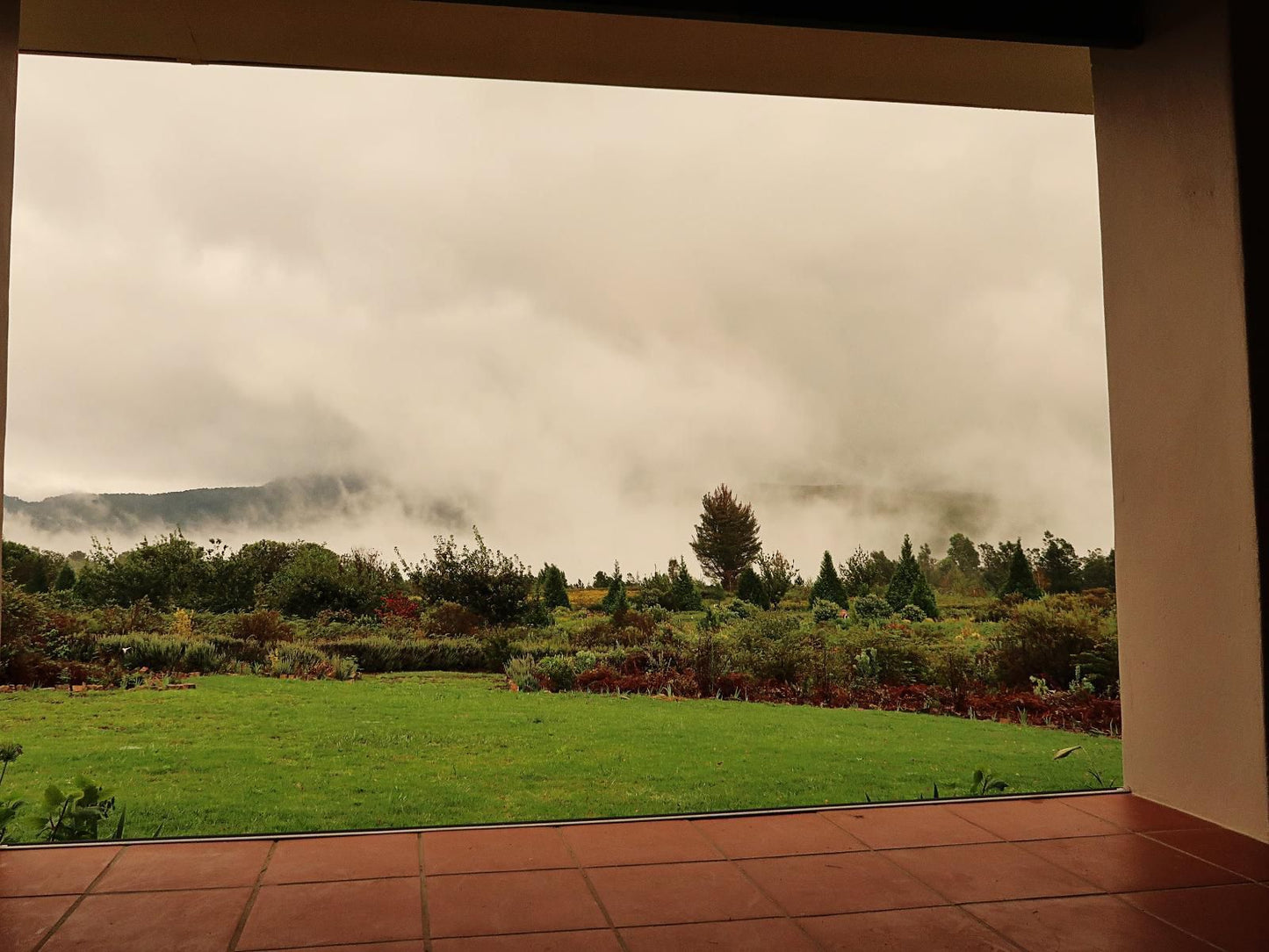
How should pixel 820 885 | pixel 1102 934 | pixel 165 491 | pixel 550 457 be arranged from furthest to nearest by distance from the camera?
pixel 550 457 < pixel 165 491 < pixel 820 885 < pixel 1102 934

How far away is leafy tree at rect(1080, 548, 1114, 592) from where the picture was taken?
25.1 ft

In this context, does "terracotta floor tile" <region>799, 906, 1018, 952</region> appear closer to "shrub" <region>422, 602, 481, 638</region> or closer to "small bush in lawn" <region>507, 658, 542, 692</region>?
"small bush in lawn" <region>507, 658, 542, 692</region>

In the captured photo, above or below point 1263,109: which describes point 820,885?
below

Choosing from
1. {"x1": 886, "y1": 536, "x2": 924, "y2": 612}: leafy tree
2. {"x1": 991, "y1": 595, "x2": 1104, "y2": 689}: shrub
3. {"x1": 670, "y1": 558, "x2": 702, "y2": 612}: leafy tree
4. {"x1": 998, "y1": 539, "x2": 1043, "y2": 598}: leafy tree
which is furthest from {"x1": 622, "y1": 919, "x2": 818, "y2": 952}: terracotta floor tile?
{"x1": 998, "y1": 539, "x2": 1043, "y2": 598}: leafy tree

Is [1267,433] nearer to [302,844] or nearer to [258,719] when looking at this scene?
[302,844]

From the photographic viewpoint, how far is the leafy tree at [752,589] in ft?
26.9

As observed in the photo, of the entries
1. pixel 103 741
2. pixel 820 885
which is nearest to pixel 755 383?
pixel 103 741

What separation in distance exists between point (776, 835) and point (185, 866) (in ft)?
4.68

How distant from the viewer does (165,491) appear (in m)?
7.57

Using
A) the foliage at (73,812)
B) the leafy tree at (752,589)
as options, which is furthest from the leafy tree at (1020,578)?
the foliage at (73,812)

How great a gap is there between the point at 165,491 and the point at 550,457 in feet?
10.5

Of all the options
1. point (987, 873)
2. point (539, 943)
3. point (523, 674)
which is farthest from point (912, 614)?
point (539, 943)

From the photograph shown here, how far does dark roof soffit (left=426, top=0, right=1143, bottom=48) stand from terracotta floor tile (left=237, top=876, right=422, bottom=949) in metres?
2.14

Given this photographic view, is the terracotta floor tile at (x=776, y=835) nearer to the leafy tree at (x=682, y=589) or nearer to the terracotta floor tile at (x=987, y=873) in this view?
the terracotta floor tile at (x=987, y=873)
